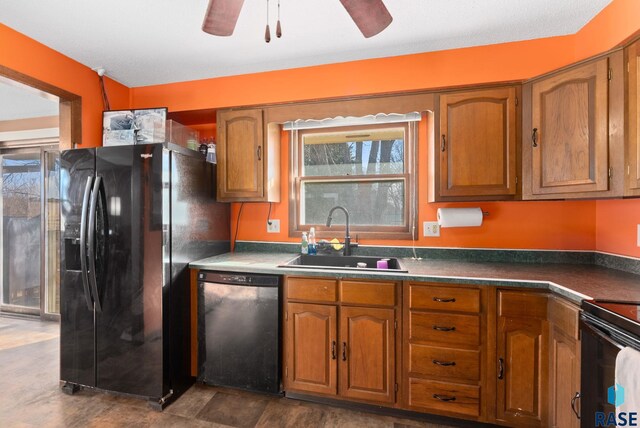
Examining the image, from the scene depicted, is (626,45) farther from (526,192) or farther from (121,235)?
(121,235)

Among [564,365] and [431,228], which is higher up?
[431,228]

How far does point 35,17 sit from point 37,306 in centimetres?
335

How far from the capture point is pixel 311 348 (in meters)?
1.97

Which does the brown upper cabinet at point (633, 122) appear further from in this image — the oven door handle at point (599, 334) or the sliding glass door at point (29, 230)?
the sliding glass door at point (29, 230)

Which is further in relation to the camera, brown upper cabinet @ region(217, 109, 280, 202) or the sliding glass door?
the sliding glass door

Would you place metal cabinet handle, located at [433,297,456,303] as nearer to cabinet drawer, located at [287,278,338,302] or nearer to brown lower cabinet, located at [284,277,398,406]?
brown lower cabinet, located at [284,277,398,406]

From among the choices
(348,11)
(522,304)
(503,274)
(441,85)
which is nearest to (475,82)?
(441,85)

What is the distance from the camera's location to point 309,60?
233cm

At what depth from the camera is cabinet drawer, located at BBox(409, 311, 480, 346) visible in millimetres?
1733

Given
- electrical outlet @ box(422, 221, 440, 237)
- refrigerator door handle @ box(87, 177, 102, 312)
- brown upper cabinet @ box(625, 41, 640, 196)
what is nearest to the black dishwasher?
refrigerator door handle @ box(87, 177, 102, 312)

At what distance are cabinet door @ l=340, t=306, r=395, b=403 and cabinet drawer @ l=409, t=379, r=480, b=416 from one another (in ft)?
0.46

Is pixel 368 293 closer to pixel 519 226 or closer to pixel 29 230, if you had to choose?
pixel 519 226

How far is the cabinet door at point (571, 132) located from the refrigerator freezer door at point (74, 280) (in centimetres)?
293

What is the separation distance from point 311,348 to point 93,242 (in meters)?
1.59
